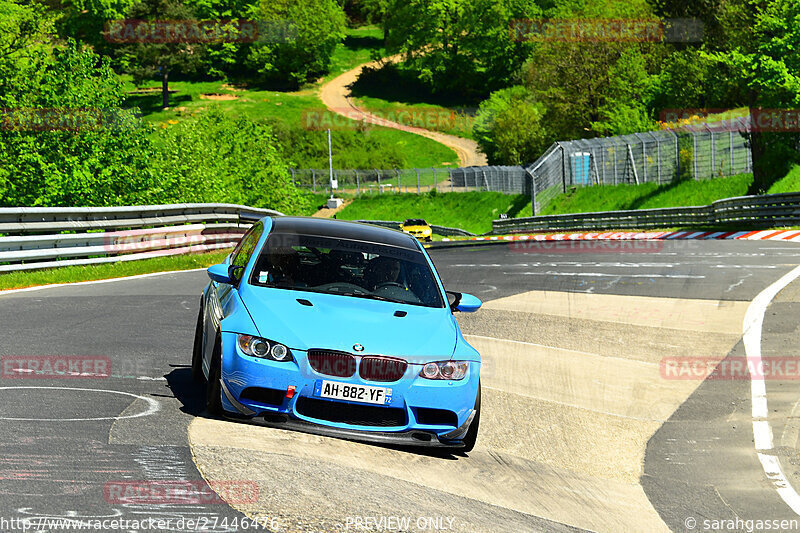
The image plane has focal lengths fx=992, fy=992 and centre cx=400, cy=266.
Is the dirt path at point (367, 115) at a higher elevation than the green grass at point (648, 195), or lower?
lower

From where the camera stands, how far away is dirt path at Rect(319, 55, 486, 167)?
343 ft

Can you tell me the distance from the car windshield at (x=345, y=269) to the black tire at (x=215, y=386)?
88cm

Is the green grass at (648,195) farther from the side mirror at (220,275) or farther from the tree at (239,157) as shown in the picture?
the side mirror at (220,275)

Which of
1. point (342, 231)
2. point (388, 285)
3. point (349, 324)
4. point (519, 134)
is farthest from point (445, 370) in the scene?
point (519, 134)

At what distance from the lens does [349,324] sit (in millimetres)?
7023

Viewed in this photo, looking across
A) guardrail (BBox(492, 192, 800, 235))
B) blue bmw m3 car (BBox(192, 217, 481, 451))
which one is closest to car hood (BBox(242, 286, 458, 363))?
blue bmw m3 car (BBox(192, 217, 481, 451))

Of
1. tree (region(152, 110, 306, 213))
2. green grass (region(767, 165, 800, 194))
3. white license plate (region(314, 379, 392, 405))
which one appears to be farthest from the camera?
tree (region(152, 110, 306, 213))

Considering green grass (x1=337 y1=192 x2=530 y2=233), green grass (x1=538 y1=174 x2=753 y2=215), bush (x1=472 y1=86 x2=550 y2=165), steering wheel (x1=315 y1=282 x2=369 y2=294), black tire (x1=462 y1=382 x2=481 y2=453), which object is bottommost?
green grass (x1=337 y1=192 x2=530 y2=233)

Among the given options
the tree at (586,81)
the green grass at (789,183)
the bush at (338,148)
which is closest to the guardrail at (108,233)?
the green grass at (789,183)

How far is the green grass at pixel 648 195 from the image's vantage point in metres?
46.1

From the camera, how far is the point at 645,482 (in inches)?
302

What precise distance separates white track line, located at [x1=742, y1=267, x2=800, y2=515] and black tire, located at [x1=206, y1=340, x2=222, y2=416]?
13.3ft

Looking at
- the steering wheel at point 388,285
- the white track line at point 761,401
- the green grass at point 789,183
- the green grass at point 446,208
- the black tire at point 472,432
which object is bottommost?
the green grass at point 446,208

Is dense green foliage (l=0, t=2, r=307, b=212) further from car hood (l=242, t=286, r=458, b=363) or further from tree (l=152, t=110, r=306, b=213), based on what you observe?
car hood (l=242, t=286, r=458, b=363)
